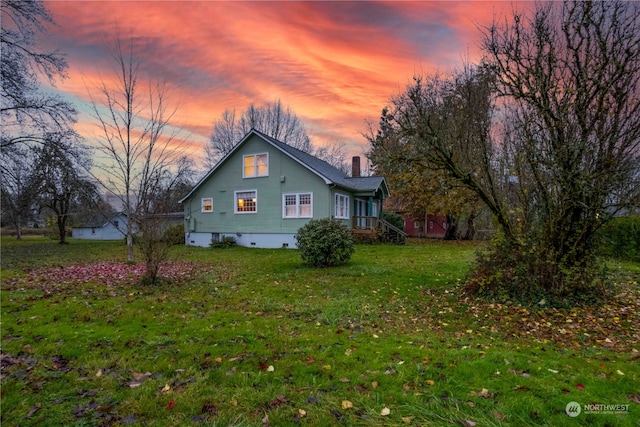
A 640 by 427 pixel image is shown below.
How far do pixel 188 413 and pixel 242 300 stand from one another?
4.13 m

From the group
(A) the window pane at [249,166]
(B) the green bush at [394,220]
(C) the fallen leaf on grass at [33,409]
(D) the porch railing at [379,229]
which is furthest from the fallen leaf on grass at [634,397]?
(B) the green bush at [394,220]

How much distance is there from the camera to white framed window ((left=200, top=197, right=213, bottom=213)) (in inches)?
858

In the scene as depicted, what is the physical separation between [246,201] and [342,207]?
6271mm

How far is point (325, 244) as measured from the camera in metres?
11.0

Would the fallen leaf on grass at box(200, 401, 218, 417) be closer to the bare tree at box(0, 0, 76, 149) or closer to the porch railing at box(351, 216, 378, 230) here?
the bare tree at box(0, 0, 76, 149)

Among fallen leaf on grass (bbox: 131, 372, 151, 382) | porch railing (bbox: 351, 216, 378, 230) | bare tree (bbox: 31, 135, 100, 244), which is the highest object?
bare tree (bbox: 31, 135, 100, 244)

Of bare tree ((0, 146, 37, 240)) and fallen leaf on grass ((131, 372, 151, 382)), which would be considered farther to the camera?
bare tree ((0, 146, 37, 240))

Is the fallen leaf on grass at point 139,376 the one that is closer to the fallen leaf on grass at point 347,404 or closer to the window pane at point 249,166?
the fallen leaf on grass at point 347,404

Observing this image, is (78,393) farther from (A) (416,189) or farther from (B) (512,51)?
(A) (416,189)

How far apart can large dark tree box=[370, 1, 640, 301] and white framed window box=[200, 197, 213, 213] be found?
17433 millimetres

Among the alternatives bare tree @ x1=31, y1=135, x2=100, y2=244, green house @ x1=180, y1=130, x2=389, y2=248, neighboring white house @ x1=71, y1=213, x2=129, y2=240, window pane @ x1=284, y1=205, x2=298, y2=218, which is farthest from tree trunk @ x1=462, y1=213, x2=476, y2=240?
neighboring white house @ x1=71, y1=213, x2=129, y2=240

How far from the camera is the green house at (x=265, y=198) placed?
746 inches

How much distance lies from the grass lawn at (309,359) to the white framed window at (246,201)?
43.1 ft

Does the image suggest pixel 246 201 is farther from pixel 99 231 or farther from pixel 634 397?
pixel 99 231
